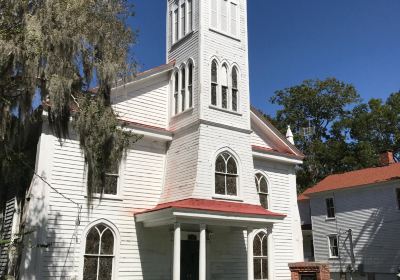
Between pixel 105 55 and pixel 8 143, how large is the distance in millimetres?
3567

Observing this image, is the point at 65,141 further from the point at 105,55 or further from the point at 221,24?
the point at 221,24

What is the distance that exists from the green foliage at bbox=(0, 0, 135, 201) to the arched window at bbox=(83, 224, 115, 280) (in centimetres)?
312

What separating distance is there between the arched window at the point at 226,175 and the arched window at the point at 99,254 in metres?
4.10

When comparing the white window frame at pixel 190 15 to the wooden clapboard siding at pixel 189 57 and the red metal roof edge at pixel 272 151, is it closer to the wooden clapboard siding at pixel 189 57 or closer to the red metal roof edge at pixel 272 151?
the wooden clapboard siding at pixel 189 57

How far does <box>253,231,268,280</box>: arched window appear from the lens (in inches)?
692

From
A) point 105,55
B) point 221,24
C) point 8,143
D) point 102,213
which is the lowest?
point 102,213

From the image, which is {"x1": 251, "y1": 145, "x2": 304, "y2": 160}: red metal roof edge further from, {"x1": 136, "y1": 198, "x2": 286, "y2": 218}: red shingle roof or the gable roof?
{"x1": 136, "y1": 198, "x2": 286, "y2": 218}: red shingle roof

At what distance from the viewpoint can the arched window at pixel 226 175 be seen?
16312 mm

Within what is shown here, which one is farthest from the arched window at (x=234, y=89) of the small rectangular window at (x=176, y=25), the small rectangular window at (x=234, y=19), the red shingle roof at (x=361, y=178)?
the red shingle roof at (x=361, y=178)

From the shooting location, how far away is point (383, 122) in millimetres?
40594

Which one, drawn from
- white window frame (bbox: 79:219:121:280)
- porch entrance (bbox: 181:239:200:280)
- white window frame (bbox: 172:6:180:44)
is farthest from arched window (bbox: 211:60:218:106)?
white window frame (bbox: 79:219:121:280)

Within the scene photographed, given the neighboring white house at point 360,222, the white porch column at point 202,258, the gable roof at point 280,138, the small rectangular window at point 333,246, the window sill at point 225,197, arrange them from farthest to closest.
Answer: the small rectangular window at point 333,246, the neighboring white house at point 360,222, the gable roof at point 280,138, the window sill at point 225,197, the white porch column at point 202,258

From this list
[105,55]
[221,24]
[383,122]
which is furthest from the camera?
[383,122]

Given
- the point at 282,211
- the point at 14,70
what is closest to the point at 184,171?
the point at 282,211
